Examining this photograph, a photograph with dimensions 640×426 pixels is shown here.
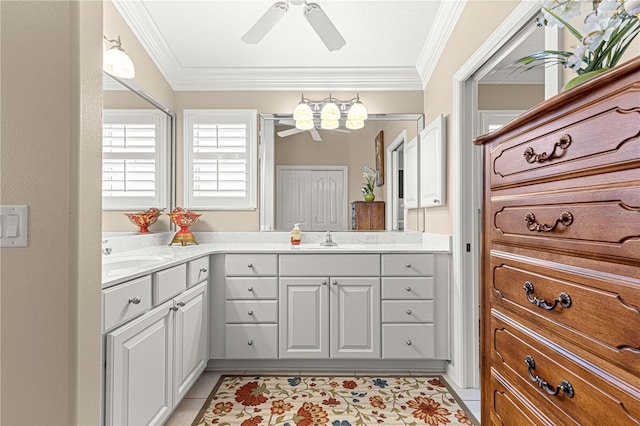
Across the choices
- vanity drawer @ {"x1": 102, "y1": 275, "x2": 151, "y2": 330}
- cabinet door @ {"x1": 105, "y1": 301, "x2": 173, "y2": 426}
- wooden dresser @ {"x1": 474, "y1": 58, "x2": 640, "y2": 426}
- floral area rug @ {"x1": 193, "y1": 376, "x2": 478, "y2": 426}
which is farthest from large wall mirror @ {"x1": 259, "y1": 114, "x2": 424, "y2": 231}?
wooden dresser @ {"x1": 474, "y1": 58, "x2": 640, "y2": 426}

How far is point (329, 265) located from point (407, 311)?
2.09 feet

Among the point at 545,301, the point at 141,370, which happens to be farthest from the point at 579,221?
the point at 141,370

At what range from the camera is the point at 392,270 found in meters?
2.57

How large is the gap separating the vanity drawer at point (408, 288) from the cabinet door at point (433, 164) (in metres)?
0.58

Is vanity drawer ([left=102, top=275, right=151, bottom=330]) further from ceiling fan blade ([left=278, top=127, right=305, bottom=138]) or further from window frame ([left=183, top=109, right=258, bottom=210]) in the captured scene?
ceiling fan blade ([left=278, top=127, right=305, bottom=138])

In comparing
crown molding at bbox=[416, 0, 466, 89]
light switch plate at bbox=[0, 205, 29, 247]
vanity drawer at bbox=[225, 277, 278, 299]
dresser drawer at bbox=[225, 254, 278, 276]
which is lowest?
vanity drawer at bbox=[225, 277, 278, 299]

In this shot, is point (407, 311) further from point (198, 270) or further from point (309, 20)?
point (309, 20)

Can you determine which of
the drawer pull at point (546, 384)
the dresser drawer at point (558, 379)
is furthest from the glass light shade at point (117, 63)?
the drawer pull at point (546, 384)

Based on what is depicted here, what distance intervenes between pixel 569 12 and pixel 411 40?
2.13 m

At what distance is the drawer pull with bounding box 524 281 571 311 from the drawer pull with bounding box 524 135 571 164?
0.28m

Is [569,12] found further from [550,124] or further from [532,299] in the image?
[532,299]

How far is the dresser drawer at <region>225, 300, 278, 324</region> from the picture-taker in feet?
8.43

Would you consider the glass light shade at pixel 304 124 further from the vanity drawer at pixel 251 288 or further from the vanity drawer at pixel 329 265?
the vanity drawer at pixel 251 288

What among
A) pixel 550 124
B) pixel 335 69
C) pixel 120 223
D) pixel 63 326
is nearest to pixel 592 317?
pixel 550 124
